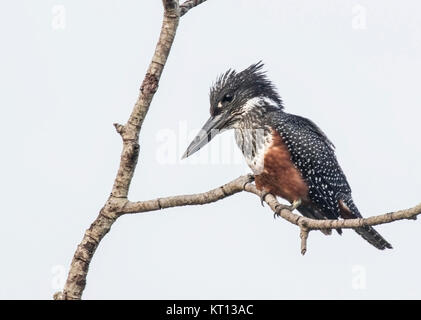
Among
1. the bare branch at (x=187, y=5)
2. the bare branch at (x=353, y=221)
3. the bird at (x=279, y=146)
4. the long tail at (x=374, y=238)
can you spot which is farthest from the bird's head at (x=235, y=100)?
the bare branch at (x=353, y=221)

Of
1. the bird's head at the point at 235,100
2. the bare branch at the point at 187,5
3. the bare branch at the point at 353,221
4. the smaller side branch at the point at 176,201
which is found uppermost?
the bird's head at the point at 235,100

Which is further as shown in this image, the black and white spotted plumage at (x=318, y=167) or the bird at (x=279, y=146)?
the black and white spotted plumage at (x=318, y=167)

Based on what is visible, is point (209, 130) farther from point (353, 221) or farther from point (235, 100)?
point (353, 221)

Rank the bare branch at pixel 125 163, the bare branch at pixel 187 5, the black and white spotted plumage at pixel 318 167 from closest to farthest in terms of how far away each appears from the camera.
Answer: the bare branch at pixel 125 163 → the bare branch at pixel 187 5 → the black and white spotted plumage at pixel 318 167

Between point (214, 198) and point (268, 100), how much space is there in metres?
2.85

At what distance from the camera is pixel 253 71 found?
7730mm

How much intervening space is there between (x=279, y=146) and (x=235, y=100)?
0.64m

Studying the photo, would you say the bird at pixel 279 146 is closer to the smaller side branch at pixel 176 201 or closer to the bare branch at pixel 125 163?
the smaller side branch at pixel 176 201

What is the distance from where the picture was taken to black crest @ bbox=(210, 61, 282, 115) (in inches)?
295

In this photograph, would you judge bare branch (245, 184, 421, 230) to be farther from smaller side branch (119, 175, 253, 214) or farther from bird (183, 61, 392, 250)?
bird (183, 61, 392, 250)

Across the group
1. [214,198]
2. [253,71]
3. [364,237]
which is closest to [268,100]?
[253,71]

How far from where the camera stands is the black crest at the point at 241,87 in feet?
24.6

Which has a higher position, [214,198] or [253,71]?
[253,71]
